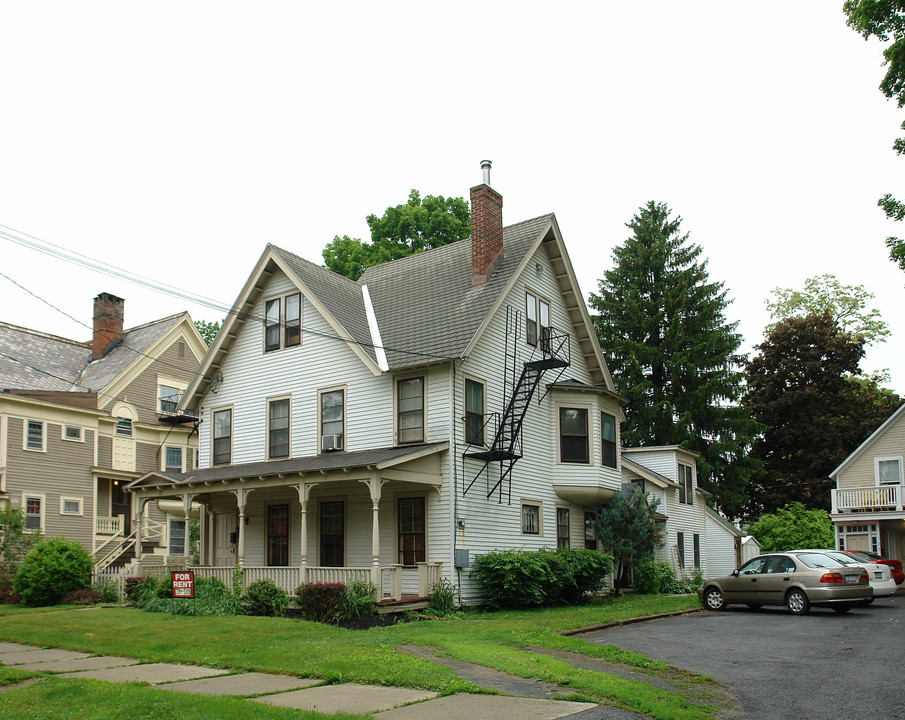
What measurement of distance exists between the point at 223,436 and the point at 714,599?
50.2 ft

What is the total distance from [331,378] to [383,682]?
1490 centimetres

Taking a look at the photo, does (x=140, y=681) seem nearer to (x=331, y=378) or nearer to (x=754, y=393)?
(x=331, y=378)

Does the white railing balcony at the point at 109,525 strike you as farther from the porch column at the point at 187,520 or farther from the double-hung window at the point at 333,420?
the double-hung window at the point at 333,420

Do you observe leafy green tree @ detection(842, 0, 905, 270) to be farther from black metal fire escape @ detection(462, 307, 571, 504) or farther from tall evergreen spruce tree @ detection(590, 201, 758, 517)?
tall evergreen spruce tree @ detection(590, 201, 758, 517)

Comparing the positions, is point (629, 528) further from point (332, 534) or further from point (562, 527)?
point (332, 534)

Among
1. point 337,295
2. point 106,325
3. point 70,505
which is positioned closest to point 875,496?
point 337,295

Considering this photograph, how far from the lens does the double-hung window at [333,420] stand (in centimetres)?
2405

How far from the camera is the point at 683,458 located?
111 feet

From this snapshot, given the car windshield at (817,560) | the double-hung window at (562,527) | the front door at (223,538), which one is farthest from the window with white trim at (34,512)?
the car windshield at (817,560)

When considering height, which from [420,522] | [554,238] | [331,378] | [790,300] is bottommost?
[420,522]

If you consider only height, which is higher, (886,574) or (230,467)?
(230,467)

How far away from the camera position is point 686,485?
34.2m

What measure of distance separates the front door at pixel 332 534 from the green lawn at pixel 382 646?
190 inches

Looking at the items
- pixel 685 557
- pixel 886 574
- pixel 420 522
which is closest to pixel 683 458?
pixel 685 557
